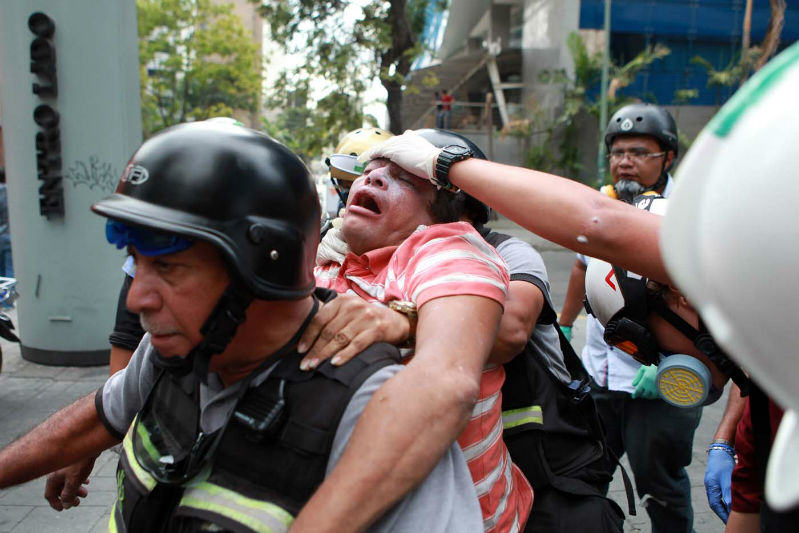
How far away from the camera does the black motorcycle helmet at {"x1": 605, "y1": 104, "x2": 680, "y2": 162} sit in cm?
376

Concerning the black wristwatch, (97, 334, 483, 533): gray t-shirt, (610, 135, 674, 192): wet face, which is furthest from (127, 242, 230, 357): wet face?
(610, 135, 674, 192): wet face

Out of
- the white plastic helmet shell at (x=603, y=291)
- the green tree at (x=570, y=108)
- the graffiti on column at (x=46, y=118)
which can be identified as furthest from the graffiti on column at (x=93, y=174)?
the green tree at (x=570, y=108)

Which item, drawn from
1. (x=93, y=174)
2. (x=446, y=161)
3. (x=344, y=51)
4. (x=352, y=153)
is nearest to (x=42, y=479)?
(x=352, y=153)

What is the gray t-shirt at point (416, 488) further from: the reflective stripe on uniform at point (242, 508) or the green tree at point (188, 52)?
the green tree at point (188, 52)

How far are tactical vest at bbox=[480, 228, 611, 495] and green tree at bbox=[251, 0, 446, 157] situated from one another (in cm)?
1374

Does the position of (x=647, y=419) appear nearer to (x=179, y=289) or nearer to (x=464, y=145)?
(x=464, y=145)

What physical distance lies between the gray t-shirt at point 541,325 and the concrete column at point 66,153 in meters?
5.26

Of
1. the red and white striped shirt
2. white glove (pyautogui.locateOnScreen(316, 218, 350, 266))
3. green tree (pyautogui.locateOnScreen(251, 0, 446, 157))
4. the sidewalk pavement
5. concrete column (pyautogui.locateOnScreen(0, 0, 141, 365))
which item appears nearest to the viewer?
the red and white striped shirt

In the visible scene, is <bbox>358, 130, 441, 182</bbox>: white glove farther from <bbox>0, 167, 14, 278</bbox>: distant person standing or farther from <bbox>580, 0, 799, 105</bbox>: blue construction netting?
<bbox>580, 0, 799, 105</bbox>: blue construction netting

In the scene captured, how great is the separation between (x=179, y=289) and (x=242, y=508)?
→ 1.40 feet

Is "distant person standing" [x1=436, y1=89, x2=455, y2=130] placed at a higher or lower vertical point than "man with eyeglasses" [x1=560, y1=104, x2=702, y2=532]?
higher

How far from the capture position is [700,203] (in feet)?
2.49

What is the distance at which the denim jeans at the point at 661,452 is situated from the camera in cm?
309

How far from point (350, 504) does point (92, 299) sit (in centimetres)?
606
